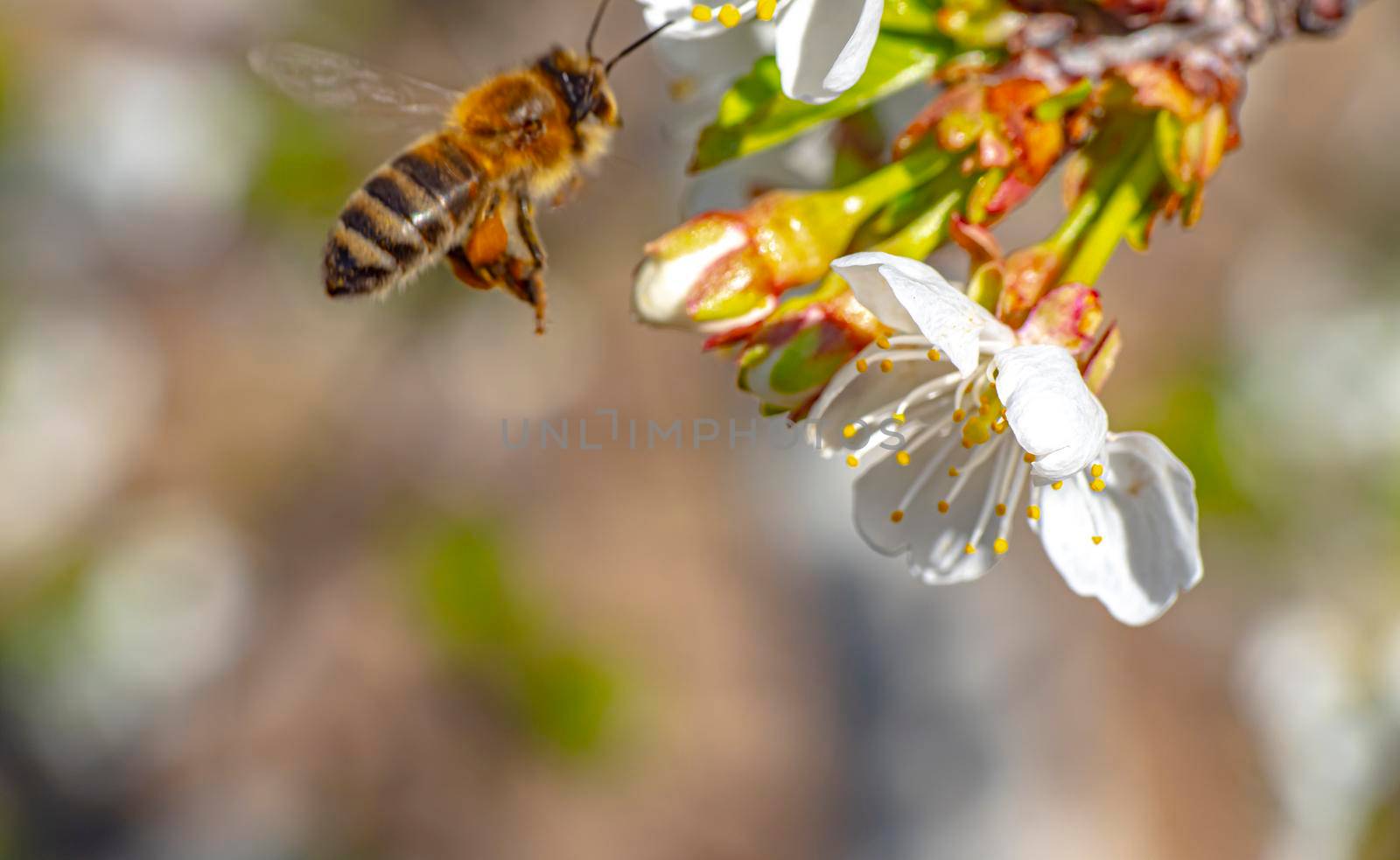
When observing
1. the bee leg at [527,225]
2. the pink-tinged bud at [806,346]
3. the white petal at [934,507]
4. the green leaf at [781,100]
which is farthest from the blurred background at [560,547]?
the pink-tinged bud at [806,346]

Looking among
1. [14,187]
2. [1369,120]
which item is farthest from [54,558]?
[1369,120]

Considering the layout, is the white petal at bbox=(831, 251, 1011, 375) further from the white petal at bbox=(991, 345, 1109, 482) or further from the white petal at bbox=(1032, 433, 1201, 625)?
the white petal at bbox=(1032, 433, 1201, 625)

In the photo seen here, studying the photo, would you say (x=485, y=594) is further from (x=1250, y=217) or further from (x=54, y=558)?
(x=1250, y=217)

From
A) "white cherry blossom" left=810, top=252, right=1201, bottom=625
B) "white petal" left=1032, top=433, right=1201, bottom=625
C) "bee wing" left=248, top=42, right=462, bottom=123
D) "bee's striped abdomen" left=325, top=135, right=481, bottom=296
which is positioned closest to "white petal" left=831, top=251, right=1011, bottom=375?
"white cherry blossom" left=810, top=252, right=1201, bottom=625

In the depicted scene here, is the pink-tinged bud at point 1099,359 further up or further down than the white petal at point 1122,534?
further up

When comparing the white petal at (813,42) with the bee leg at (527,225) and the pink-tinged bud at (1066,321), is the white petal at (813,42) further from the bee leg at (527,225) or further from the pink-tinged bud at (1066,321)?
the bee leg at (527,225)

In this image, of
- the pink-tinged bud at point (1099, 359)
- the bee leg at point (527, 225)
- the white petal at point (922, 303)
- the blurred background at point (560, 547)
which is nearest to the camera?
the white petal at point (922, 303)

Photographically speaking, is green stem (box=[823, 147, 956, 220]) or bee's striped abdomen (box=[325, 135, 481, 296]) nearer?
green stem (box=[823, 147, 956, 220])
